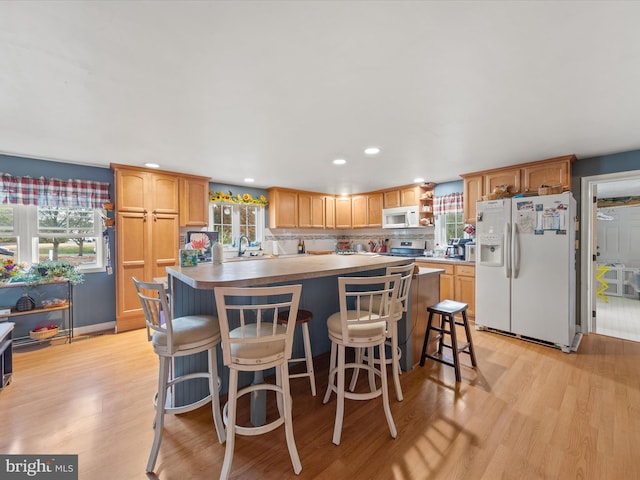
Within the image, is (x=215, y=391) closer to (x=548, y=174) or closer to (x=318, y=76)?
(x=318, y=76)

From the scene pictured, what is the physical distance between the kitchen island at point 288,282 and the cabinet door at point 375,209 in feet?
8.72

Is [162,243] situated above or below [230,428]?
above

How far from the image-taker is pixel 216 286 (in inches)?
53.4

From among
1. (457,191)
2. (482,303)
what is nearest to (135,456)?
(482,303)

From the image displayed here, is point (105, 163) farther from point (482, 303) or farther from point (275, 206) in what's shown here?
point (482, 303)

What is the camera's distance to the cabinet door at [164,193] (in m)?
3.85

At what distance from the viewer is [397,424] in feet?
6.06

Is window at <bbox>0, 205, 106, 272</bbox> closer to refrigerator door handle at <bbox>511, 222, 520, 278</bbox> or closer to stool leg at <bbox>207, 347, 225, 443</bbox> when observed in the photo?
stool leg at <bbox>207, 347, 225, 443</bbox>

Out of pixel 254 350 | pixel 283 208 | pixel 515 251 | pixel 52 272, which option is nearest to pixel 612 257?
pixel 515 251

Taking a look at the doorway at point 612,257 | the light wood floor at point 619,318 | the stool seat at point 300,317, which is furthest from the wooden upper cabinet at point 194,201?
the light wood floor at point 619,318

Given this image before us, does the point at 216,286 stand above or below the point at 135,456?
above

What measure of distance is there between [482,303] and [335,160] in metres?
2.68

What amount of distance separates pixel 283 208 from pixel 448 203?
2975 millimetres

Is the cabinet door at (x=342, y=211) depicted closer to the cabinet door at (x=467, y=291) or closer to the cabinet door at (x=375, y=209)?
the cabinet door at (x=375, y=209)
